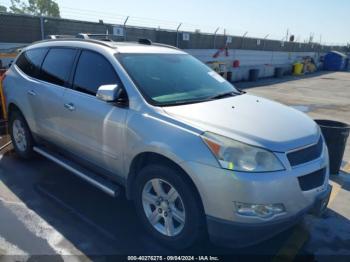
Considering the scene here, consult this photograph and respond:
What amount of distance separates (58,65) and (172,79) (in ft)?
5.21

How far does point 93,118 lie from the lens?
3.42 meters

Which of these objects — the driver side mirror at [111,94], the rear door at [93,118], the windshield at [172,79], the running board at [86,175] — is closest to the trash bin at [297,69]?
the windshield at [172,79]

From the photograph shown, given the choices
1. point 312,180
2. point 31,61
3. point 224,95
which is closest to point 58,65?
point 31,61

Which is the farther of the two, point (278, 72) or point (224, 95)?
point (278, 72)

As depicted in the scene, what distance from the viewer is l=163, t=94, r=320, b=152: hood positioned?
2.58 meters

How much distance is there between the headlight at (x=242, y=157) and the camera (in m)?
2.46

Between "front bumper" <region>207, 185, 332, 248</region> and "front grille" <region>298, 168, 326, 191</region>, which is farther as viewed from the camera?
"front grille" <region>298, 168, 326, 191</region>

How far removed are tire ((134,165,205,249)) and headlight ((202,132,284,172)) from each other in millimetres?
394

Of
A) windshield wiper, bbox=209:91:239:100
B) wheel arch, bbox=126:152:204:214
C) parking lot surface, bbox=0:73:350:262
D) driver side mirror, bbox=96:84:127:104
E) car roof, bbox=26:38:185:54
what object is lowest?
parking lot surface, bbox=0:73:350:262

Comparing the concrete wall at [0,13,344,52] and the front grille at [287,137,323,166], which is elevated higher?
the concrete wall at [0,13,344,52]

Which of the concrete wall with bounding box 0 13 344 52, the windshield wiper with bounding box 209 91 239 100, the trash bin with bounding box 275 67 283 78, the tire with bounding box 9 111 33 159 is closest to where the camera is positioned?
the windshield wiper with bounding box 209 91 239 100

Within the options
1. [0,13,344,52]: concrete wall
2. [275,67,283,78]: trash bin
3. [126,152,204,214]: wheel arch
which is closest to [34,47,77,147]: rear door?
[126,152,204,214]: wheel arch

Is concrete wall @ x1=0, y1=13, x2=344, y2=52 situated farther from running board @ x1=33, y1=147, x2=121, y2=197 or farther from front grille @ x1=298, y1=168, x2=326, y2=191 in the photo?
front grille @ x1=298, y1=168, x2=326, y2=191

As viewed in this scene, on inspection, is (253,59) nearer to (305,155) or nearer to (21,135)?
(21,135)
